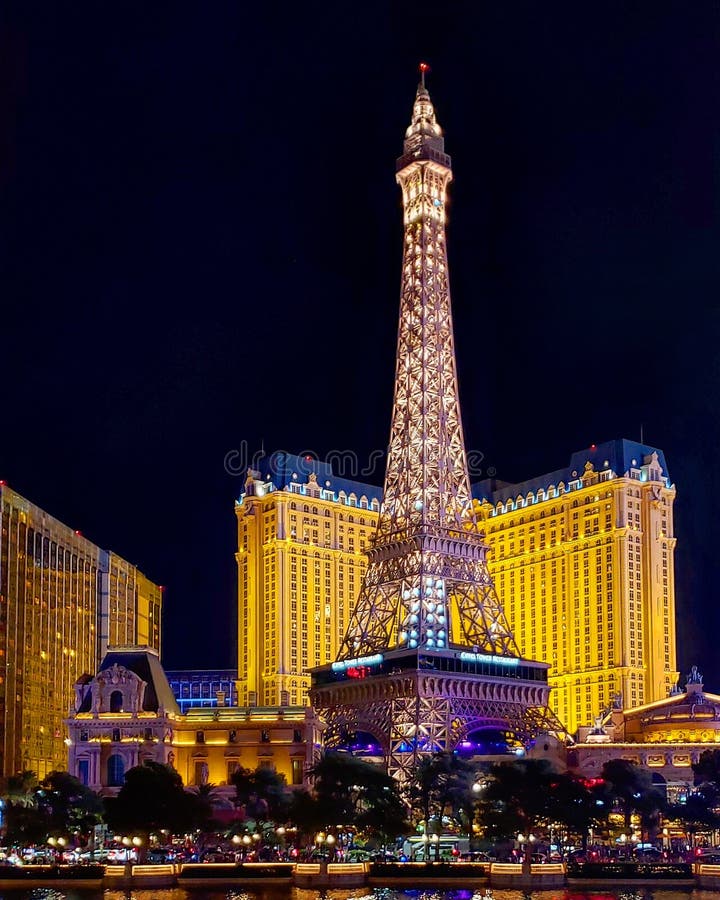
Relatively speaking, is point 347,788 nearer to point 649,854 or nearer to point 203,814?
point 203,814

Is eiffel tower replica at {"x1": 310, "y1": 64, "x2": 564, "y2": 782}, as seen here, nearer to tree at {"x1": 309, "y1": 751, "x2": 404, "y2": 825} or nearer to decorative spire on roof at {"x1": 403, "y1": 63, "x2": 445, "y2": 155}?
decorative spire on roof at {"x1": 403, "y1": 63, "x2": 445, "y2": 155}

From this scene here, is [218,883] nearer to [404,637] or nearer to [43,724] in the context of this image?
[404,637]

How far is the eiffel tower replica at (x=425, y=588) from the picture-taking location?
472 feet

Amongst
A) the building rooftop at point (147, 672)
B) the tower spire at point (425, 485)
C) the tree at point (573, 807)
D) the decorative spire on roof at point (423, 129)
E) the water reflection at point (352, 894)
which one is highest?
the decorative spire on roof at point (423, 129)

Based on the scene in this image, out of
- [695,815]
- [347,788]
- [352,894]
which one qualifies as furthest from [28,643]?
[352,894]

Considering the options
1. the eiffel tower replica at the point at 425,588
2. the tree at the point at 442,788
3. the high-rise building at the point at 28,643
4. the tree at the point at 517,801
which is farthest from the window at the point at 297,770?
the tree at the point at 517,801

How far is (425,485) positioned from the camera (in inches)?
6270

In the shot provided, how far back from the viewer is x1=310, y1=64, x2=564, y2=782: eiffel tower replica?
472 ft

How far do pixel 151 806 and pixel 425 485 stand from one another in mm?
62028

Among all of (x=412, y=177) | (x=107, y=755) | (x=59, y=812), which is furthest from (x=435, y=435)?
(x=59, y=812)

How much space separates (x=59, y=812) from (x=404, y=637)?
46675mm

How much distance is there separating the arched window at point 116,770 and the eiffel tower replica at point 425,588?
2269 centimetres

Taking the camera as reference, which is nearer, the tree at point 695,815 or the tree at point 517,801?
the tree at point 517,801

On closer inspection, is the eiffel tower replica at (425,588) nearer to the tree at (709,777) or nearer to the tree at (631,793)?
the tree at (631,793)
